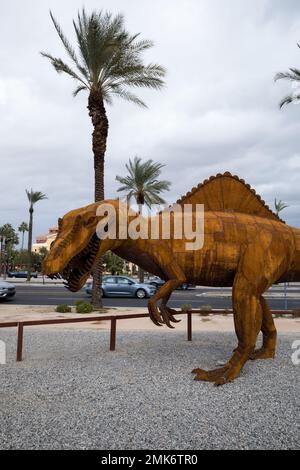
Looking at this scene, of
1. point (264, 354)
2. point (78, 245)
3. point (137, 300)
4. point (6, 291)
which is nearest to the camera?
point (78, 245)

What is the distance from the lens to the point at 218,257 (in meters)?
4.36

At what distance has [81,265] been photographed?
14.2 ft

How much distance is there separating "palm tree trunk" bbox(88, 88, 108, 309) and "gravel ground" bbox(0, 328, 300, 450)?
7400mm

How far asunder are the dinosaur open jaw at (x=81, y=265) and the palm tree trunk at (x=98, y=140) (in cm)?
904

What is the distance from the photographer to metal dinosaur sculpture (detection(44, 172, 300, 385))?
13.6 ft

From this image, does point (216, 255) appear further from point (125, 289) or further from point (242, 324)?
point (125, 289)

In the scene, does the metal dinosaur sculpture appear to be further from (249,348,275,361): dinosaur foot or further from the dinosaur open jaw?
(249,348,275,361): dinosaur foot

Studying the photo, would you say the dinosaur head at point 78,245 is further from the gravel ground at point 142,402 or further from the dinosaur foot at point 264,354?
the dinosaur foot at point 264,354

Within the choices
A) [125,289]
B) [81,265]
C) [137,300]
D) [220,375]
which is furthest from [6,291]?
[220,375]

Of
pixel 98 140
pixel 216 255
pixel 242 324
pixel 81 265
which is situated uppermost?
pixel 98 140

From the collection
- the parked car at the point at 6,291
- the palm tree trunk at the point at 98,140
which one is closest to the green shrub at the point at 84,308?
the palm tree trunk at the point at 98,140

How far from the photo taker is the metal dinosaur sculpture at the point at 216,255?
4.16m

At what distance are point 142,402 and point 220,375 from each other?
3.92ft
